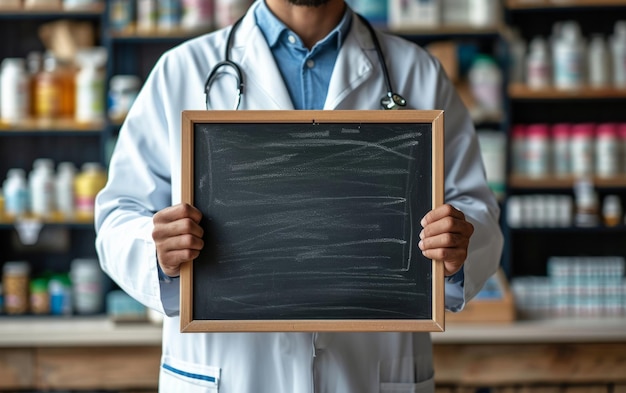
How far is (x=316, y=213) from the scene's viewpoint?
1676 mm

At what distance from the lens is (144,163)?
6.27 ft

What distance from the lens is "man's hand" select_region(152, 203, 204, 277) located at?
1.59 m

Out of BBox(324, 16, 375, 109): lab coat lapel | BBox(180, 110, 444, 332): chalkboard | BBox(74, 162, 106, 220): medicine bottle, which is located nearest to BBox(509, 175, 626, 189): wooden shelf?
BBox(74, 162, 106, 220): medicine bottle

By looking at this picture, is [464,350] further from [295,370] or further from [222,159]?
[222,159]

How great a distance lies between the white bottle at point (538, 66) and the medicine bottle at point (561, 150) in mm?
207

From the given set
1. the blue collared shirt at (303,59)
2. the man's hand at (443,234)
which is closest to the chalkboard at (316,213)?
the man's hand at (443,234)

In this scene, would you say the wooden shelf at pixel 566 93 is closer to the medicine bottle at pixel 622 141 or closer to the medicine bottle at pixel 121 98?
the medicine bottle at pixel 622 141

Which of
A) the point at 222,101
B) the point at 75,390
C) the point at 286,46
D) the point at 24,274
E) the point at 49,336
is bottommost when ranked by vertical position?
the point at 75,390

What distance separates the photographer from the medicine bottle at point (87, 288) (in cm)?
398

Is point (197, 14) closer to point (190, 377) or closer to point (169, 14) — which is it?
point (169, 14)

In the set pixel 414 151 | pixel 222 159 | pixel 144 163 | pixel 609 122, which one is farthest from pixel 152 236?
pixel 609 122

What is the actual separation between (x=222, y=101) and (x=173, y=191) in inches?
8.6

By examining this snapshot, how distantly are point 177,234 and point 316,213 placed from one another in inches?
10.5

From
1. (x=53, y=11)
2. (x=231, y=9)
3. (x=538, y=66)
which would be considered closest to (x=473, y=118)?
(x=538, y=66)
